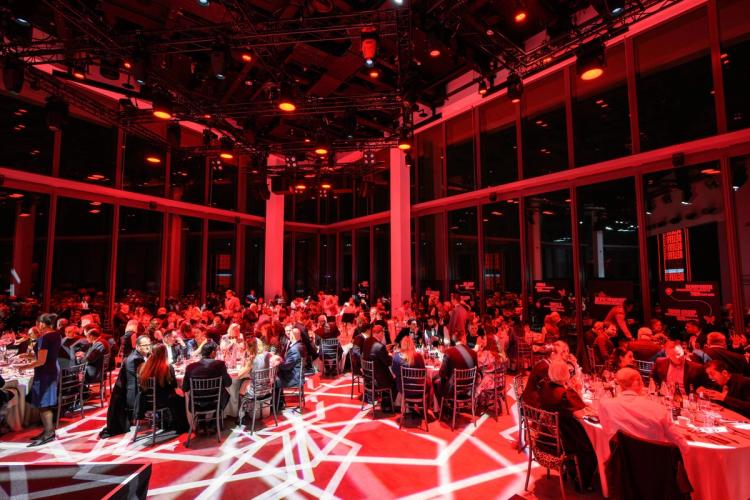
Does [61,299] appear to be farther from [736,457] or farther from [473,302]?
[736,457]

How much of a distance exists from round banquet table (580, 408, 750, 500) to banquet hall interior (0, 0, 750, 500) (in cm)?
2

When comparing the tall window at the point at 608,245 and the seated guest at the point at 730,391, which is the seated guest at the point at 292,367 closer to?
the seated guest at the point at 730,391

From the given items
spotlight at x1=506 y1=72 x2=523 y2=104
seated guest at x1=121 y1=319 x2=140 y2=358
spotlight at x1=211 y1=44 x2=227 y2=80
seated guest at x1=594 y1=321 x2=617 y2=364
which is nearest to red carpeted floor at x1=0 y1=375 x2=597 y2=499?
seated guest at x1=121 y1=319 x2=140 y2=358

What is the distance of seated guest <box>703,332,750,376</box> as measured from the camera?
4.26m

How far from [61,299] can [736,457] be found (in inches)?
496

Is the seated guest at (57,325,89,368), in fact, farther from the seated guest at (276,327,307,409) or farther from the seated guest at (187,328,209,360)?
the seated guest at (276,327,307,409)

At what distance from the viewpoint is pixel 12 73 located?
590 cm

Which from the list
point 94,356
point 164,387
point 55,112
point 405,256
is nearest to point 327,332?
point 164,387

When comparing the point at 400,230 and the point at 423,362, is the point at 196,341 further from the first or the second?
the point at 400,230

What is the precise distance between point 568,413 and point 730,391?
69.5 inches

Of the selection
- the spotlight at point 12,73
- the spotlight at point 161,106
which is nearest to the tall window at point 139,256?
the spotlight at point 12,73

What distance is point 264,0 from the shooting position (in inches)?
283

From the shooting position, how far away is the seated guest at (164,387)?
4703 mm

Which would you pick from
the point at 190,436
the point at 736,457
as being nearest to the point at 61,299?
the point at 190,436
